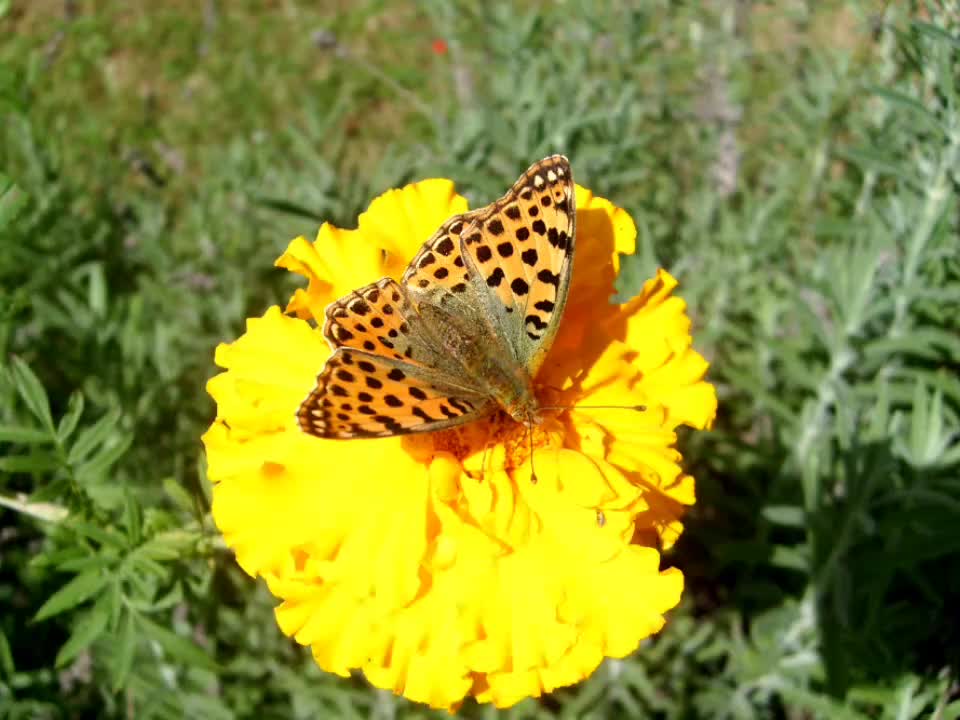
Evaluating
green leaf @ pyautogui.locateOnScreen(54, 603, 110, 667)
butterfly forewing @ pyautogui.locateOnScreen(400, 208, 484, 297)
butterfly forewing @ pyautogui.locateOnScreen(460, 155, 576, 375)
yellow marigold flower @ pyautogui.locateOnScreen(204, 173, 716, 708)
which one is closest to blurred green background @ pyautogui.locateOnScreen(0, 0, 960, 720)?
green leaf @ pyautogui.locateOnScreen(54, 603, 110, 667)

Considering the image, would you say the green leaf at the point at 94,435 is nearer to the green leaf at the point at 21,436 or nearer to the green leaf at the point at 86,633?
the green leaf at the point at 21,436

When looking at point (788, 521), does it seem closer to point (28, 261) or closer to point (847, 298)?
point (847, 298)

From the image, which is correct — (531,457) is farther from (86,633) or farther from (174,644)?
(86,633)

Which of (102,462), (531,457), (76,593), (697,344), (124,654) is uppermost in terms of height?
(697,344)

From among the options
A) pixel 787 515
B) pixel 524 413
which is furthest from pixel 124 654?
pixel 787 515

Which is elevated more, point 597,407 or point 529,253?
point 529,253

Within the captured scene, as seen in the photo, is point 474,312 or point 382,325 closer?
point 382,325

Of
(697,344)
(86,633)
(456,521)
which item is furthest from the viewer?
(697,344)
